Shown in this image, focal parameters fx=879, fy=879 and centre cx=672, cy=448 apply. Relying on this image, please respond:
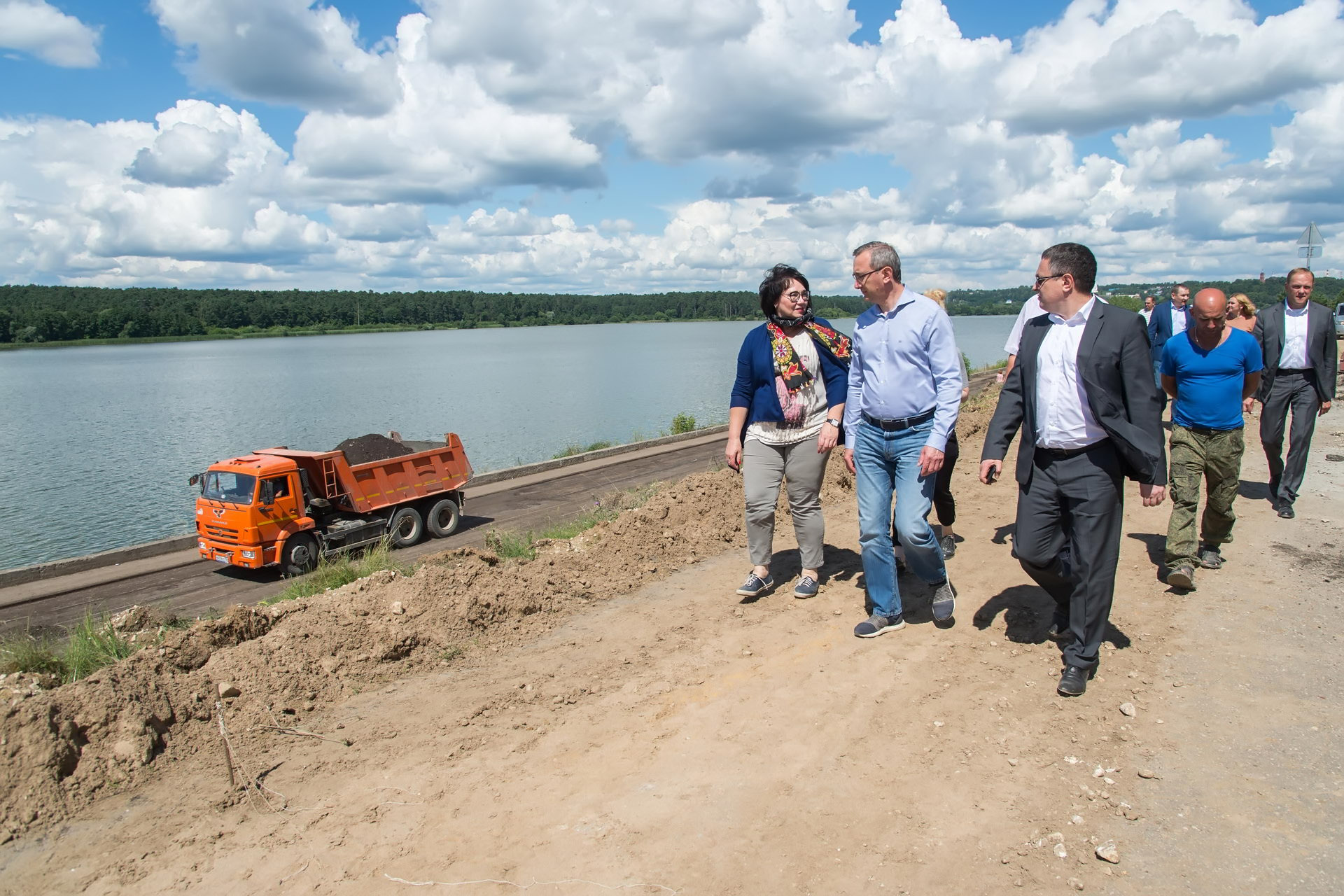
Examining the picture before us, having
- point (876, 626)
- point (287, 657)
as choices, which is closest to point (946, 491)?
point (876, 626)

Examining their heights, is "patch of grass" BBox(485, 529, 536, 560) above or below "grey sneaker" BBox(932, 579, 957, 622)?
below

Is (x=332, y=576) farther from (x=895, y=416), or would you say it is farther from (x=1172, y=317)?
(x=1172, y=317)

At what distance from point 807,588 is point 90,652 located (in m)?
4.45

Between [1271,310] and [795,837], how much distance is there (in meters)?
7.52

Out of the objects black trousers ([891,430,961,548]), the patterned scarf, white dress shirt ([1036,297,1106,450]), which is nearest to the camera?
white dress shirt ([1036,297,1106,450])

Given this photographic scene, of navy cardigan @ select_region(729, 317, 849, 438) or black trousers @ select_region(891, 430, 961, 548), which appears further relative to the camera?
black trousers @ select_region(891, 430, 961, 548)

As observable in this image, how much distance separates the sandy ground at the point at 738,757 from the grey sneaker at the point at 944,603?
90mm

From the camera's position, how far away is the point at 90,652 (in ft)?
17.6

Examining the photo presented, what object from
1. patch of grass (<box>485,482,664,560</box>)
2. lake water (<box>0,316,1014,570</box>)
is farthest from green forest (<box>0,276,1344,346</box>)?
patch of grass (<box>485,482,664,560</box>)

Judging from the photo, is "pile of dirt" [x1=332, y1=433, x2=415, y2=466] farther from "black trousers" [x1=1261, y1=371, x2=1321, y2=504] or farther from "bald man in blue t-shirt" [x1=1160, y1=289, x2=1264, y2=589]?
"black trousers" [x1=1261, y1=371, x2=1321, y2=504]

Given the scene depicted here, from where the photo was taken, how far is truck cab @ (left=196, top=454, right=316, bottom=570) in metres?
11.0

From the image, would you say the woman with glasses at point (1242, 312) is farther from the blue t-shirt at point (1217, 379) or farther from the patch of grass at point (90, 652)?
the patch of grass at point (90, 652)

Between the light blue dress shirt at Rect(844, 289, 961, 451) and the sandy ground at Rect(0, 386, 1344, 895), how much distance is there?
4.18 ft

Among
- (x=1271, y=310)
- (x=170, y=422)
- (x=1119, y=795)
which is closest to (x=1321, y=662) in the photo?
(x=1119, y=795)
